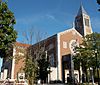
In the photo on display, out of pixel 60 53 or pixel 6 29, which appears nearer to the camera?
pixel 6 29

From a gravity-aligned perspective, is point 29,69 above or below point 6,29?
below

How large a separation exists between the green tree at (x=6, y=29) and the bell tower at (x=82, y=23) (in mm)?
34875

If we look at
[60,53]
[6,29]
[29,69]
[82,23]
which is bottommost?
[29,69]

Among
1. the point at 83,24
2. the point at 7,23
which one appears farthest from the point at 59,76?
the point at 83,24

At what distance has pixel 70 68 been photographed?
125 feet

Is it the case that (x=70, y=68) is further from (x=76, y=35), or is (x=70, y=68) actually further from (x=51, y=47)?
(x=76, y=35)

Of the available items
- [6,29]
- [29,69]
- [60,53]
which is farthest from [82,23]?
[6,29]

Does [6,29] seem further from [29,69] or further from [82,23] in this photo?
[82,23]

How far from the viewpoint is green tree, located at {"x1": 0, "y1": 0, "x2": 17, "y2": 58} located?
20.3 m

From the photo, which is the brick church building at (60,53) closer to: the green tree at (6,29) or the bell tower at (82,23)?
the bell tower at (82,23)

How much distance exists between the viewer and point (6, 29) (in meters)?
20.7

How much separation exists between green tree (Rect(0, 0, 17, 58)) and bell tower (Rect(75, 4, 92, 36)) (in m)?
34.9

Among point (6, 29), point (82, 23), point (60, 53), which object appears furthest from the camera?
point (82, 23)

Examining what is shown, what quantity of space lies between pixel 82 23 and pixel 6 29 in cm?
3796
